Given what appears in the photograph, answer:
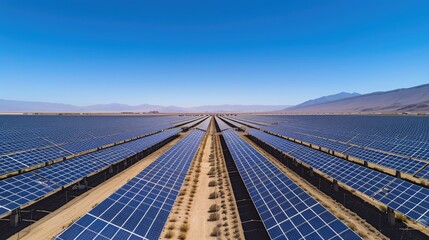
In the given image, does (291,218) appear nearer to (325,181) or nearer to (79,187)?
(325,181)

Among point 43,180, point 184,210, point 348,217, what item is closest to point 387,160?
point 348,217

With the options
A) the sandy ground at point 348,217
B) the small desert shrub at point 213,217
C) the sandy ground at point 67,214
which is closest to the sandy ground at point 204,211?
the small desert shrub at point 213,217

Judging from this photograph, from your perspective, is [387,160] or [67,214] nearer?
[67,214]

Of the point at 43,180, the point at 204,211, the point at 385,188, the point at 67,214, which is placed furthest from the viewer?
the point at 204,211

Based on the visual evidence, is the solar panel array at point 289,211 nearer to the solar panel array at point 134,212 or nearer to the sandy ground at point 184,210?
the sandy ground at point 184,210

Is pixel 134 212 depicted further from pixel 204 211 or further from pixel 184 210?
pixel 204 211

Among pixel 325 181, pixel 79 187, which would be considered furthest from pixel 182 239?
pixel 325 181
